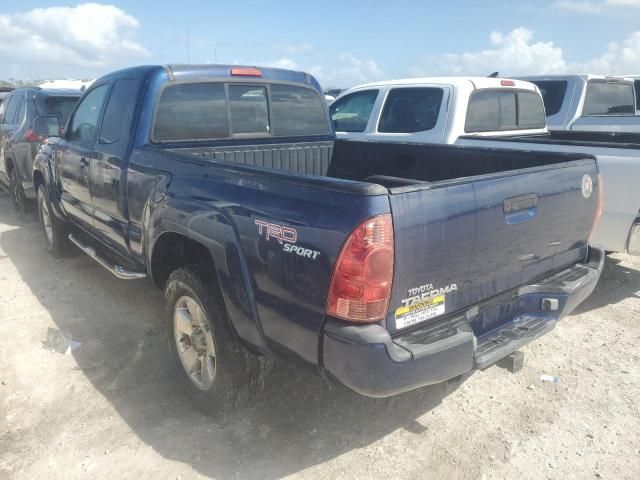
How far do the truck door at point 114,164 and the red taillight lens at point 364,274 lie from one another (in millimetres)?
2182

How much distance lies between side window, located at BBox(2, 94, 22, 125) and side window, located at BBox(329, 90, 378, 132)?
4.59 metres

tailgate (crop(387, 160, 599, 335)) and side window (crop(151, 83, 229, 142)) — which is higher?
side window (crop(151, 83, 229, 142))

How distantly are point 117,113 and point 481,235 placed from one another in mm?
2888

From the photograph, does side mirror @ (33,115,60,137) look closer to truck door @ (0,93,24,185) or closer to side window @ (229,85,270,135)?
side window @ (229,85,270,135)

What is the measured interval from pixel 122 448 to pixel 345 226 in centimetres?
179

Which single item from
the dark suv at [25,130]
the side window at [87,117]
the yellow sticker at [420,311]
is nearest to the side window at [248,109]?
the side window at [87,117]

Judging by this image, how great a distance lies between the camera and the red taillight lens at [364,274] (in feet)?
6.54

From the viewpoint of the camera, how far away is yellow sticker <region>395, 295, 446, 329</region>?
7.22ft

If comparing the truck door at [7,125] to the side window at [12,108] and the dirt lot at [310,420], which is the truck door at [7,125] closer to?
the side window at [12,108]

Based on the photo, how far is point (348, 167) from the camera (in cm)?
452

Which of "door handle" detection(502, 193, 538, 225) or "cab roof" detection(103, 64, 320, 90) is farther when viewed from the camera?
"cab roof" detection(103, 64, 320, 90)

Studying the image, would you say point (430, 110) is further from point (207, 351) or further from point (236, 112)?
point (207, 351)

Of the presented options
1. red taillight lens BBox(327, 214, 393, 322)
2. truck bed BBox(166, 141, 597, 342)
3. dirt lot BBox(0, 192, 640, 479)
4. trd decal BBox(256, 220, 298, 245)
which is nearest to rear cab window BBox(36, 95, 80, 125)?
dirt lot BBox(0, 192, 640, 479)

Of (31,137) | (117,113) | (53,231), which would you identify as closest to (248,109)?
(117,113)
